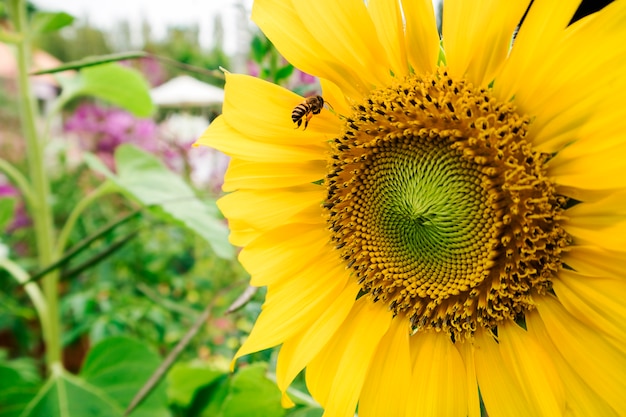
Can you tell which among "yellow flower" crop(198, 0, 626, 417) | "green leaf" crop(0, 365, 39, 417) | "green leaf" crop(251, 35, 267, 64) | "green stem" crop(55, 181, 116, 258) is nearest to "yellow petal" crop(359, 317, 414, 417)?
"yellow flower" crop(198, 0, 626, 417)

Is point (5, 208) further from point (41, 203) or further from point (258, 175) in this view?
point (258, 175)

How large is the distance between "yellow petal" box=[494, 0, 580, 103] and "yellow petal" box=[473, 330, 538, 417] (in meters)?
0.17

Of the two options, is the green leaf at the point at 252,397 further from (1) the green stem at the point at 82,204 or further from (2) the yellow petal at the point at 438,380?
(1) the green stem at the point at 82,204

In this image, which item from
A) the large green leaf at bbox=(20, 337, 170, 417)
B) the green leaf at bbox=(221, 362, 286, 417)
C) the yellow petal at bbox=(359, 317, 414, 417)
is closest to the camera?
the yellow petal at bbox=(359, 317, 414, 417)

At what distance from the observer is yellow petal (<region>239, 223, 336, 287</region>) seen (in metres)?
0.47

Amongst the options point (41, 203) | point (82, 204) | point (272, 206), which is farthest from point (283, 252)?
point (41, 203)

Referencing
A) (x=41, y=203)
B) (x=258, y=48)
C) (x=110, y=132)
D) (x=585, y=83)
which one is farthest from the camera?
(x=110, y=132)

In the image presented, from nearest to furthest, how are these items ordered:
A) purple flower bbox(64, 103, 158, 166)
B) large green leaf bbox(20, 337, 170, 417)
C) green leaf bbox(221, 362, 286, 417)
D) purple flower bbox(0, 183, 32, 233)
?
1. green leaf bbox(221, 362, 286, 417)
2. large green leaf bbox(20, 337, 170, 417)
3. purple flower bbox(64, 103, 158, 166)
4. purple flower bbox(0, 183, 32, 233)

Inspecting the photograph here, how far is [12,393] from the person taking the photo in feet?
3.09

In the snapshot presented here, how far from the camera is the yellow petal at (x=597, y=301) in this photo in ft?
1.11

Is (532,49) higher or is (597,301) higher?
(532,49)

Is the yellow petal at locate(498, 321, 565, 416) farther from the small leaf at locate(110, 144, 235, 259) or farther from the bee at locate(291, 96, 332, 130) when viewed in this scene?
the small leaf at locate(110, 144, 235, 259)

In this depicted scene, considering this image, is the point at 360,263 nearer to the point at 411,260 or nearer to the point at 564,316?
the point at 411,260

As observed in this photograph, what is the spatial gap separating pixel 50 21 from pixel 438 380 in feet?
2.34
